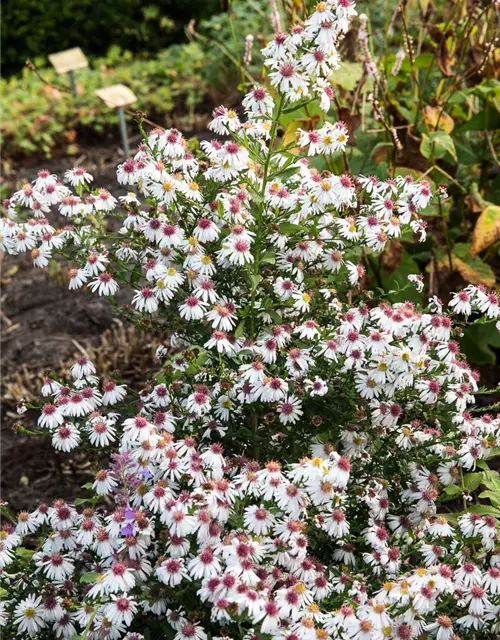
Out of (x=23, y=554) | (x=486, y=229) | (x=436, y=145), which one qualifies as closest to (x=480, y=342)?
(x=486, y=229)

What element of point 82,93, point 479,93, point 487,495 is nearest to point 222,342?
point 487,495

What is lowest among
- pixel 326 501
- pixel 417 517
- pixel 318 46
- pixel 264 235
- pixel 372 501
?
pixel 417 517

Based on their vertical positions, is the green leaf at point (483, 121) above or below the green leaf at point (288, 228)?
below

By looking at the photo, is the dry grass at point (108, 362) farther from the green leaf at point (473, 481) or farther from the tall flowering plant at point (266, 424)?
the green leaf at point (473, 481)

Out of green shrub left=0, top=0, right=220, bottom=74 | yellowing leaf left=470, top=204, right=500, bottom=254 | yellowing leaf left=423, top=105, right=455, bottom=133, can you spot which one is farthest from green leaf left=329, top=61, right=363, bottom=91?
green shrub left=0, top=0, right=220, bottom=74

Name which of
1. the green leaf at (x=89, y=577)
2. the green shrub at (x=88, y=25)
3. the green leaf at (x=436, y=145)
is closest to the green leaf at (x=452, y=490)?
the green leaf at (x=89, y=577)

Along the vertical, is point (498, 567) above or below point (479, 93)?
below

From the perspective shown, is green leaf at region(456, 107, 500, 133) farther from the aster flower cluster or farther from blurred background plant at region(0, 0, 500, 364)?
the aster flower cluster

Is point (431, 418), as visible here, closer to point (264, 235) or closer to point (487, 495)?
point (487, 495)

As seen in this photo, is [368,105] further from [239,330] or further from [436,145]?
[239,330]
